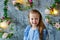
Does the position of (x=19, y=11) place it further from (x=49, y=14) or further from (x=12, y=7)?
(x=49, y=14)

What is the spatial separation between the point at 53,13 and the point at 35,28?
0.69 ft

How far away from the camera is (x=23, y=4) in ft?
8.03

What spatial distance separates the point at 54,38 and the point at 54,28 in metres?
0.09

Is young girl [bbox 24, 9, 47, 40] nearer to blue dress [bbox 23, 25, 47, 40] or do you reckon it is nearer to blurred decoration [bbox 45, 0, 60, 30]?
blue dress [bbox 23, 25, 47, 40]

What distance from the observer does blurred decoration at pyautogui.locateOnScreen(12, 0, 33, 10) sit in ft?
8.00

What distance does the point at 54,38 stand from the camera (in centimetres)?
245

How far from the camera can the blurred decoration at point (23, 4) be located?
2438mm

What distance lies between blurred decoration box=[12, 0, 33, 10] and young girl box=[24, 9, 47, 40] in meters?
0.10

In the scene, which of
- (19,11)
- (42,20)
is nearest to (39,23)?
(42,20)

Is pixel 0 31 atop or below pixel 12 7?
below

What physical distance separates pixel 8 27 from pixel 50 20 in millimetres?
364

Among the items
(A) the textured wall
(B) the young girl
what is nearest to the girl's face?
(B) the young girl

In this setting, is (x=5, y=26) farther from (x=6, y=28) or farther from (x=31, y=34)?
(x=31, y=34)

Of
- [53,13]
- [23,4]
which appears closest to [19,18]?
[23,4]
